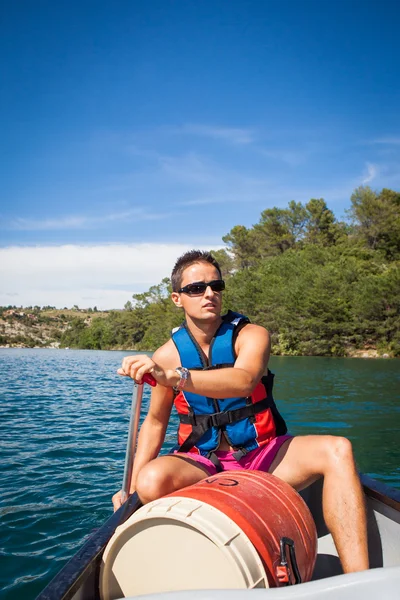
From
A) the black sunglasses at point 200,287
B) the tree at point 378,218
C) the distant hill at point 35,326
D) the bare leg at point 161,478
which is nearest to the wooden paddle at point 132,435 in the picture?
the bare leg at point 161,478

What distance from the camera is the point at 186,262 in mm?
3027

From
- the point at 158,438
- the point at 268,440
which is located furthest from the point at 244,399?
the point at 158,438

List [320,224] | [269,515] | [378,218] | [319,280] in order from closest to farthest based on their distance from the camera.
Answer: [269,515]
[319,280]
[378,218]
[320,224]

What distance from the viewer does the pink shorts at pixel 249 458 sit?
2.69 metres

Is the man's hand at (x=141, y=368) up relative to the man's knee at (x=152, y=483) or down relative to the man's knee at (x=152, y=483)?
up

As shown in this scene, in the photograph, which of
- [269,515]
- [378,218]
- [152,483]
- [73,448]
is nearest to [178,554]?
[269,515]

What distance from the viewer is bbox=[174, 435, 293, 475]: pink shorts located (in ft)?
8.81

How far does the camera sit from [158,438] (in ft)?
9.59

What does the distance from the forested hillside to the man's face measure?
33446 millimetres

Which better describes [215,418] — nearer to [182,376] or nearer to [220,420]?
[220,420]

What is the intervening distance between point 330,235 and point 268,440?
57.7 meters

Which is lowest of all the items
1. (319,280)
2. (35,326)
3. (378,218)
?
(35,326)

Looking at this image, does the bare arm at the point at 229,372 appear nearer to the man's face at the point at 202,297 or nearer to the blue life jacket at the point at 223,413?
the blue life jacket at the point at 223,413

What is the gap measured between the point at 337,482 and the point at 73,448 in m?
5.81
